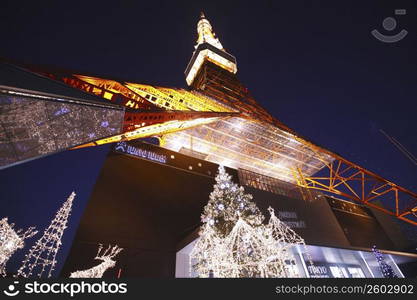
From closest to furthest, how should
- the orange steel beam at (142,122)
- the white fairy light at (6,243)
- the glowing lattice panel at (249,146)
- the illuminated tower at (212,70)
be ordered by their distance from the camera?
the orange steel beam at (142,122), the white fairy light at (6,243), the glowing lattice panel at (249,146), the illuminated tower at (212,70)

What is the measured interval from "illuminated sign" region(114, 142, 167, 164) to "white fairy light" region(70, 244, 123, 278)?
6.12 m

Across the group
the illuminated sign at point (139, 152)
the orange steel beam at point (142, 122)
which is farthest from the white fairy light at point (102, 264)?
the illuminated sign at point (139, 152)

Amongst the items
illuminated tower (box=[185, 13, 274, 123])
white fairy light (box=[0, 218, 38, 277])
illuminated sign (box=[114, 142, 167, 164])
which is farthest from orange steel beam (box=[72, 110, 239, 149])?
illuminated tower (box=[185, 13, 274, 123])

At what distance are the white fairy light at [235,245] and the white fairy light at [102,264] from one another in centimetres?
403

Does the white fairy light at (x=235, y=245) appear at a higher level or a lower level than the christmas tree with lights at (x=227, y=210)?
lower

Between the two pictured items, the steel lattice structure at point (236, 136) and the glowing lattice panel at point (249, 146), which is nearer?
the steel lattice structure at point (236, 136)

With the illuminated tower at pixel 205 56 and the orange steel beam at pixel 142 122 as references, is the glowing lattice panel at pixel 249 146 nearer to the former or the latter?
the orange steel beam at pixel 142 122

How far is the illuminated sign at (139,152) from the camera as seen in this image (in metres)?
13.5

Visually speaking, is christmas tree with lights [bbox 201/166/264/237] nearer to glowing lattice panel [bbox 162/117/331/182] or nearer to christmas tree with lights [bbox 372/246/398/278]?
glowing lattice panel [bbox 162/117/331/182]

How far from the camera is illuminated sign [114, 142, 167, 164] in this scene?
13.5 meters

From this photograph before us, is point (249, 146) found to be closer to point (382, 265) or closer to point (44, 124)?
point (382, 265)

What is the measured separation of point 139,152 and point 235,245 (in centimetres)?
936

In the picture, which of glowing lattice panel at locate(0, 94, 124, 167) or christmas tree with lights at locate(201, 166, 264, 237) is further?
christmas tree with lights at locate(201, 166, 264, 237)

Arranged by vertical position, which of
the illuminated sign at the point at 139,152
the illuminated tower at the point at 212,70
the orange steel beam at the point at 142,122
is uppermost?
the illuminated tower at the point at 212,70
